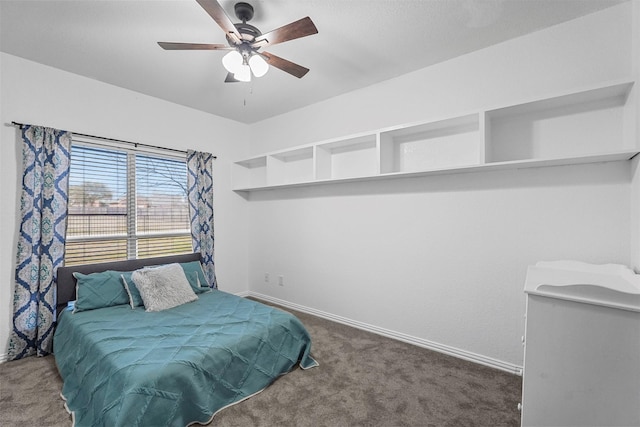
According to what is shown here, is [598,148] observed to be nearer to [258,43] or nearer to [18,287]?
[258,43]

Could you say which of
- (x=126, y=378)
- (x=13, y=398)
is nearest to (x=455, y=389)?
(x=126, y=378)

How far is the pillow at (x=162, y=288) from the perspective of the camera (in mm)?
2588

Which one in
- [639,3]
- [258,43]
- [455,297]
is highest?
[639,3]

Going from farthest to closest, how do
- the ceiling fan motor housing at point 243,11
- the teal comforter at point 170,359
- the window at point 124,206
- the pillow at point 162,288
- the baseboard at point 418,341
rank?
the window at point 124,206 < the pillow at point 162,288 < the baseboard at point 418,341 < the ceiling fan motor housing at point 243,11 < the teal comforter at point 170,359

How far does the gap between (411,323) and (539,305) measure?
1645mm

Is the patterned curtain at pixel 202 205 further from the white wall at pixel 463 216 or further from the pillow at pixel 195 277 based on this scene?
the white wall at pixel 463 216

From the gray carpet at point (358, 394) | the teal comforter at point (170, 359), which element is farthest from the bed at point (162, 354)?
the gray carpet at point (358, 394)

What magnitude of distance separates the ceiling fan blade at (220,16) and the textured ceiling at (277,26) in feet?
0.83

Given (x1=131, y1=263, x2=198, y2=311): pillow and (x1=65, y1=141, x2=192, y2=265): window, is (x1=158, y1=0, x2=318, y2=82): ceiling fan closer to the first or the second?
(x1=65, y1=141, x2=192, y2=265): window

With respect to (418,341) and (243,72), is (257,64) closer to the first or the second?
(243,72)

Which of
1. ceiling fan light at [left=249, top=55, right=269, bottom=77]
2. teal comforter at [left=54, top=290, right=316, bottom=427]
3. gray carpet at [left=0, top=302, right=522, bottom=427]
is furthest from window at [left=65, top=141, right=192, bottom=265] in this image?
ceiling fan light at [left=249, top=55, right=269, bottom=77]

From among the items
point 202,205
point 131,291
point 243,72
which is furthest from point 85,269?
point 243,72

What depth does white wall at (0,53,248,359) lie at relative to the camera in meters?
2.47

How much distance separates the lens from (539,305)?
4.15 ft
